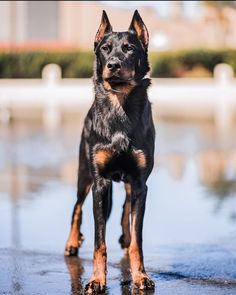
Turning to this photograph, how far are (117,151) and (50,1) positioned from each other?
60523 mm

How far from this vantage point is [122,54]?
516 cm

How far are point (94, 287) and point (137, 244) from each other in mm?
404

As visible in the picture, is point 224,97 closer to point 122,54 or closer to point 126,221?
point 126,221

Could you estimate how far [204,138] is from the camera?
16.7 m

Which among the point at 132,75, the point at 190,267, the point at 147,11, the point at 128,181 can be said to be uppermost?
the point at 147,11

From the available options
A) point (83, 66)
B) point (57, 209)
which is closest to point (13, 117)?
point (57, 209)

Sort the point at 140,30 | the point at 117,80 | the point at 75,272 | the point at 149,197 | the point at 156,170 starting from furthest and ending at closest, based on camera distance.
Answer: the point at 156,170, the point at 149,197, the point at 75,272, the point at 140,30, the point at 117,80

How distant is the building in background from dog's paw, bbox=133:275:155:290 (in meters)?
53.8

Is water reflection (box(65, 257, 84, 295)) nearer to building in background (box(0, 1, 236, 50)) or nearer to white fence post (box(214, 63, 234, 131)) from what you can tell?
white fence post (box(214, 63, 234, 131))

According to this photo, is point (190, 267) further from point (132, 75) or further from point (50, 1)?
point (50, 1)

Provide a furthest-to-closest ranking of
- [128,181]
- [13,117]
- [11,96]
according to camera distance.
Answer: [11,96], [13,117], [128,181]

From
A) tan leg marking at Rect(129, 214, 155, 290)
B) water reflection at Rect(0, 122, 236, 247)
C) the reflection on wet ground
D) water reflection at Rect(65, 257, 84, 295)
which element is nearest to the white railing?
water reflection at Rect(0, 122, 236, 247)

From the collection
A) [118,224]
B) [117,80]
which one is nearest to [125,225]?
[118,224]

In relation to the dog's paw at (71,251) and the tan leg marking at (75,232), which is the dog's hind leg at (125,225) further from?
the dog's paw at (71,251)
